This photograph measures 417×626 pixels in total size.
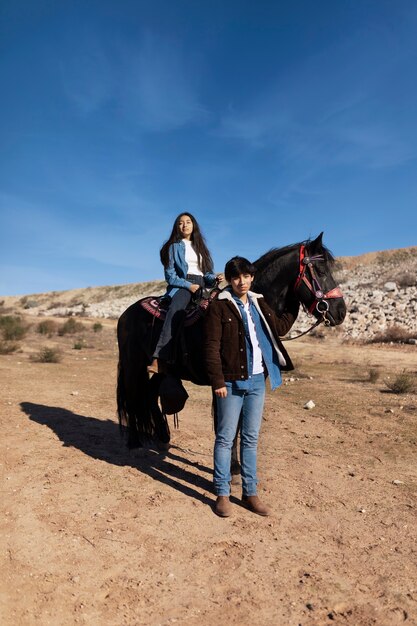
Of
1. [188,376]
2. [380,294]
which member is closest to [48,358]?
[188,376]

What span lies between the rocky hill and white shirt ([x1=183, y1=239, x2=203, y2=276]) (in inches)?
55.5

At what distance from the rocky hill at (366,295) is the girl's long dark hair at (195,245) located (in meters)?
1.35

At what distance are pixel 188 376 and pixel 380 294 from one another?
83.2 ft

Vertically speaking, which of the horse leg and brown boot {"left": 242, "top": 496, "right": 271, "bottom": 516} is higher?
the horse leg

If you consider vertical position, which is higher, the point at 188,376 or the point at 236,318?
the point at 236,318

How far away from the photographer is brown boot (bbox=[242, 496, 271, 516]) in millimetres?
3826

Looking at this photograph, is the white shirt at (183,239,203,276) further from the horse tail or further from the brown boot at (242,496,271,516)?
the brown boot at (242,496,271,516)

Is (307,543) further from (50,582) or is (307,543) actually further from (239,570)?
(50,582)

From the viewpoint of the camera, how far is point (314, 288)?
13.7 feet

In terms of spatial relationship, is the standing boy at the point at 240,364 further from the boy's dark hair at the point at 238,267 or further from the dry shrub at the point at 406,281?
the dry shrub at the point at 406,281

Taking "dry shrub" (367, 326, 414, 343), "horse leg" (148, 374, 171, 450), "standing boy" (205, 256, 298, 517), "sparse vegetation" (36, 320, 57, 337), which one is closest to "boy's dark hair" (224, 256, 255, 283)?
"standing boy" (205, 256, 298, 517)

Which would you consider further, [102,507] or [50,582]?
[102,507]

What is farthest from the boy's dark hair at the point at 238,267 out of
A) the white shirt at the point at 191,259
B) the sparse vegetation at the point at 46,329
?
the sparse vegetation at the point at 46,329

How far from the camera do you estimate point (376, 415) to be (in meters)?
7.48
